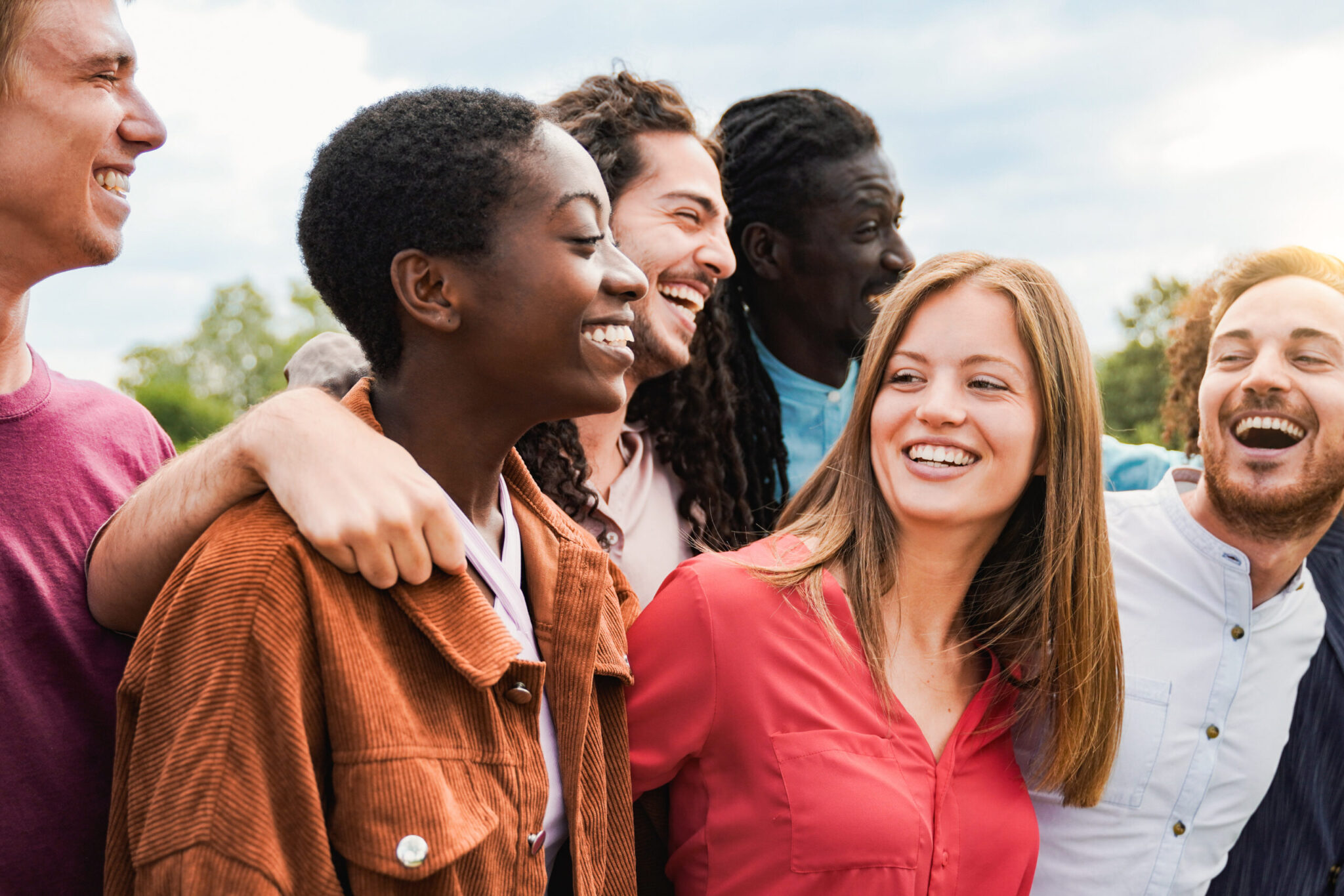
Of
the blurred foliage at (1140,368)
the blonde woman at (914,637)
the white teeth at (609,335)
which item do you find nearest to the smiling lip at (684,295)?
the blonde woman at (914,637)

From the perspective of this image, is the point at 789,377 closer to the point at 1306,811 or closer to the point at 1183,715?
the point at 1183,715

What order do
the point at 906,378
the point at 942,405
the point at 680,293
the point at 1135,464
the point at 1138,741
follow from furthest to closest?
1. the point at 1135,464
2. the point at 680,293
3. the point at 1138,741
4. the point at 906,378
5. the point at 942,405

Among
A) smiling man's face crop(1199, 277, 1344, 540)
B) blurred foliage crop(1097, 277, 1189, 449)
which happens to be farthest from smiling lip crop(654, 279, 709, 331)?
blurred foliage crop(1097, 277, 1189, 449)

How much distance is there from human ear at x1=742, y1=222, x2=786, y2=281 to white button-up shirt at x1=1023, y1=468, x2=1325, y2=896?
173cm

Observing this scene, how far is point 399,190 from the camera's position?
194 centimetres

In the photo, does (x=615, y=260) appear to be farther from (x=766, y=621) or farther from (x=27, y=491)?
(x=27, y=491)

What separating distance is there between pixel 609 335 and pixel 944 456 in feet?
3.14

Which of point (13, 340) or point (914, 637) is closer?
point (13, 340)

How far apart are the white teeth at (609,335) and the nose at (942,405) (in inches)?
32.2

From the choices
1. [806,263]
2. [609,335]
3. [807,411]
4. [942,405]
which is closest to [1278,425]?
[942,405]

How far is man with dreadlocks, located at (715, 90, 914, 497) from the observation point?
4324mm

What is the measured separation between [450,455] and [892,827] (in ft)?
3.98

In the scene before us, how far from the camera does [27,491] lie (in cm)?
214

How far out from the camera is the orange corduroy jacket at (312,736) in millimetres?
1553
